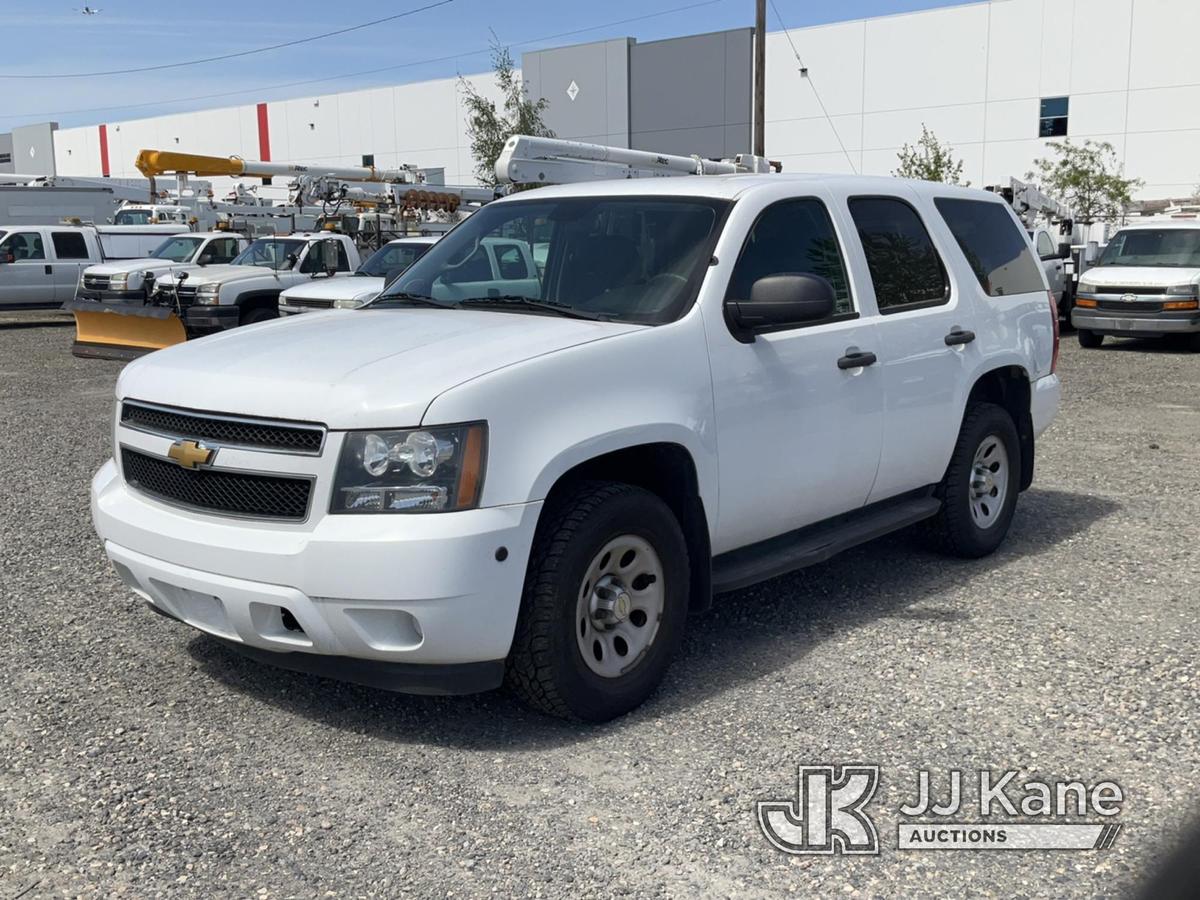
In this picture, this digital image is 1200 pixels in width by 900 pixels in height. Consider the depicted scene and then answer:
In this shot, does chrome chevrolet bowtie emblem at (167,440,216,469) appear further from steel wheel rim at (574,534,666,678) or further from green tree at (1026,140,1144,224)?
green tree at (1026,140,1144,224)

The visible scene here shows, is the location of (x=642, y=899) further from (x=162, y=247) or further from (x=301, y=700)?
(x=162, y=247)

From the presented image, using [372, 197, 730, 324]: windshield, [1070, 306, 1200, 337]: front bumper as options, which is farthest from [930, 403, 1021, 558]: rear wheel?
[1070, 306, 1200, 337]: front bumper

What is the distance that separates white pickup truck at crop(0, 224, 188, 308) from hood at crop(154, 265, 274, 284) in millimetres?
7550

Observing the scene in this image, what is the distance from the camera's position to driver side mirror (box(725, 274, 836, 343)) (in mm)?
4473

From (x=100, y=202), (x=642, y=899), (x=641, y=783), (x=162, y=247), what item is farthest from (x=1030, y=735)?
(x=100, y=202)

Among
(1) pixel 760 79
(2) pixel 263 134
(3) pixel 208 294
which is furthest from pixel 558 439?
(2) pixel 263 134

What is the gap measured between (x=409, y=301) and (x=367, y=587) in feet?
6.10

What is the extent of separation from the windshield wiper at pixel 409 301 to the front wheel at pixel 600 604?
1.28 metres

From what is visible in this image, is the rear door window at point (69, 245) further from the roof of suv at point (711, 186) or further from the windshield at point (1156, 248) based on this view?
the roof of suv at point (711, 186)

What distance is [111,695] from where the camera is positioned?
4.47 meters

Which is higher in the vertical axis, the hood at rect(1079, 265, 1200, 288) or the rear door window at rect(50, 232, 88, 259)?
the rear door window at rect(50, 232, 88, 259)

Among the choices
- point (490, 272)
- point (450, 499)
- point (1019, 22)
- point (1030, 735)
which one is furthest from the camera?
point (1019, 22)

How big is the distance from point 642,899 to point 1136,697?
2241mm

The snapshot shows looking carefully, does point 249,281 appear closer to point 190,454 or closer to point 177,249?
point 177,249
